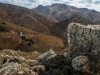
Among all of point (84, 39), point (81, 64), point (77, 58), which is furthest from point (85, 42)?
point (81, 64)

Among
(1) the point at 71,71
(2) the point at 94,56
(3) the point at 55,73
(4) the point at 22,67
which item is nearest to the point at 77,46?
(2) the point at 94,56

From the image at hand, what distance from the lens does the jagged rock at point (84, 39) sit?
117ft

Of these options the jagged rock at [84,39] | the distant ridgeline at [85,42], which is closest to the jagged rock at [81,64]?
the distant ridgeline at [85,42]

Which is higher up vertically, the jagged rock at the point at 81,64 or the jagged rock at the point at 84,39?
the jagged rock at the point at 84,39

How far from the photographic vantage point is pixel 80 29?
37.8 m

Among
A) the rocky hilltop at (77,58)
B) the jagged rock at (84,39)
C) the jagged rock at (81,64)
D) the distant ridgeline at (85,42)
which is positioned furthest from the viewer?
the jagged rock at (84,39)

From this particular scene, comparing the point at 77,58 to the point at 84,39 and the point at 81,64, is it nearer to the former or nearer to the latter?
the point at 81,64

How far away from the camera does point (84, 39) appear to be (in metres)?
37.0

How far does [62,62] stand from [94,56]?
18.6 feet

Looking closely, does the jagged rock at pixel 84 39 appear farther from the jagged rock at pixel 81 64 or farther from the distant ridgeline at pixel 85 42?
the jagged rock at pixel 81 64

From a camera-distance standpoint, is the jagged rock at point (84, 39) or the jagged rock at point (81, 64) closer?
the jagged rock at point (81, 64)

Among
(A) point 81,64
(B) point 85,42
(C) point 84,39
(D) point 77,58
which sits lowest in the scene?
(A) point 81,64

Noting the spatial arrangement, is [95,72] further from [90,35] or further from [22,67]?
[22,67]

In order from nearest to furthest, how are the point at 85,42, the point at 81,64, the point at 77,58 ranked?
the point at 81,64 → the point at 77,58 → the point at 85,42
